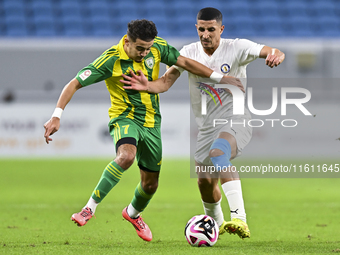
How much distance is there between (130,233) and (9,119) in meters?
7.75

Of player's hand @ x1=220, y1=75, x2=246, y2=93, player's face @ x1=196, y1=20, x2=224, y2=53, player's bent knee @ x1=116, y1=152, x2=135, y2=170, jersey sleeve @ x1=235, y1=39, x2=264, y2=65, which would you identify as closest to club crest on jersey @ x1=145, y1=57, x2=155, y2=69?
player's face @ x1=196, y1=20, x2=224, y2=53

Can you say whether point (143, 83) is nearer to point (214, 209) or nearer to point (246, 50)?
point (246, 50)

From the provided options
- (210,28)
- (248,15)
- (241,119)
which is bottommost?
(241,119)

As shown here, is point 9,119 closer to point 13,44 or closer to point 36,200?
point 13,44

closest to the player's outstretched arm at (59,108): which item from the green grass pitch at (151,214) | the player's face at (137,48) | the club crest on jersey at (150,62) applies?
the player's face at (137,48)

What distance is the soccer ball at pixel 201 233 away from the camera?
4461 millimetres

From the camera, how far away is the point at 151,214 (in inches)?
273

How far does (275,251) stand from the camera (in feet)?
13.7

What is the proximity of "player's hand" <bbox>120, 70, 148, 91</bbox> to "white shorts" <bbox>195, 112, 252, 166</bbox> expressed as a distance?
798mm

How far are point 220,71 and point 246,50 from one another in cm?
33

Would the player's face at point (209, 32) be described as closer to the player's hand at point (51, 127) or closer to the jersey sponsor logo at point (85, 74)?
the jersey sponsor logo at point (85, 74)

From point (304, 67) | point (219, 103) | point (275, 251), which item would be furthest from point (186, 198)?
point (304, 67)

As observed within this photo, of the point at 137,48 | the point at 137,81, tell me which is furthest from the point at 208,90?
the point at 137,48

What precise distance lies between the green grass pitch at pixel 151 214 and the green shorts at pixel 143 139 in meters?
0.77
